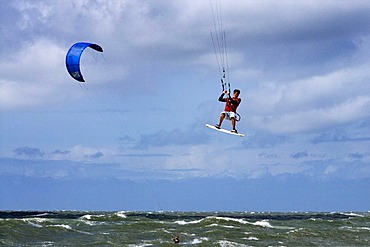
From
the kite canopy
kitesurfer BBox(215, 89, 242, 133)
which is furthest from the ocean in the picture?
kitesurfer BBox(215, 89, 242, 133)

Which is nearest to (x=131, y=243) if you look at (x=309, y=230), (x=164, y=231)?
(x=164, y=231)

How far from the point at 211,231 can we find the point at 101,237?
7301 millimetres

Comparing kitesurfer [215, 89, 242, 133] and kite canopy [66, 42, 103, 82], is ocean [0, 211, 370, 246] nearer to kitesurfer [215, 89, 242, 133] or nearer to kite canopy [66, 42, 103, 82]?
kite canopy [66, 42, 103, 82]

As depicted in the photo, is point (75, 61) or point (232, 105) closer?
point (232, 105)

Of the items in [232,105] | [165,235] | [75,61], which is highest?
[75,61]

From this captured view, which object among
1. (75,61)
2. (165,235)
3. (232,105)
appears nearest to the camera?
(232,105)

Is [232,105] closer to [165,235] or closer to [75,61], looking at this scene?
[75,61]

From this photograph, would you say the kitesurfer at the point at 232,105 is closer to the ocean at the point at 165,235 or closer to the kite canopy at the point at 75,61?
the kite canopy at the point at 75,61

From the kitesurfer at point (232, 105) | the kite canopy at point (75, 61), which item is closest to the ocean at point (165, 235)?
the kite canopy at point (75, 61)

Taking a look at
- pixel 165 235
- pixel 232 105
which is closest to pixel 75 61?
pixel 232 105

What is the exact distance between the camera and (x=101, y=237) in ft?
133

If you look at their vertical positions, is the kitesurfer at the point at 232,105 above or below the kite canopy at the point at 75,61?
below

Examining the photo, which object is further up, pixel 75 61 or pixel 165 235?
pixel 75 61

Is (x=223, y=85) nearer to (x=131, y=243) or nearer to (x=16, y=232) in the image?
(x=131, y=243)
